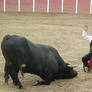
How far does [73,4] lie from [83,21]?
5.18m

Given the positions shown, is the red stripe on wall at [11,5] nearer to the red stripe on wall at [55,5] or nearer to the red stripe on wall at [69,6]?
the red stripe on wall at [55,5]

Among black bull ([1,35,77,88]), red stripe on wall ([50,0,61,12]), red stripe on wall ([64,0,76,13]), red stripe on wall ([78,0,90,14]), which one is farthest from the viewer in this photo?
red stripe on wall ([50,0,61,12])

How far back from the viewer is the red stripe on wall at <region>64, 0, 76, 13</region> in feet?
76.9

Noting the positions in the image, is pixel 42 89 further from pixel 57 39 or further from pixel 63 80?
pixel 57 39

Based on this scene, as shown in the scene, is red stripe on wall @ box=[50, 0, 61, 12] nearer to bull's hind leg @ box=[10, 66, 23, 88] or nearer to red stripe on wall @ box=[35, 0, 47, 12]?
red stripe on wall @ box=[35, 0, 47, 12]

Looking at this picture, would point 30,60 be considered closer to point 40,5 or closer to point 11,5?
point 40,5

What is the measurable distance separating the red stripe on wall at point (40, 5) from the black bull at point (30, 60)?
1692 centimetres

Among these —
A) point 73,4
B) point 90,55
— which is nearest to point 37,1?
point 73,4

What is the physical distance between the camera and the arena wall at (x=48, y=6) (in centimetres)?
2344

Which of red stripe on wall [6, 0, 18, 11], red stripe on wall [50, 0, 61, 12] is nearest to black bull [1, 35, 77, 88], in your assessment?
red stripe on wall [50, 0, 61, 12]

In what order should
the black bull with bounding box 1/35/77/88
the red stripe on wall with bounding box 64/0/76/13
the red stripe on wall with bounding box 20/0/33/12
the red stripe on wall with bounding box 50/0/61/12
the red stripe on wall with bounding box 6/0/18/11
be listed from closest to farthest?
the black bull with bounding box 1/35/77/88 → the red stripe on wall with bounding box 64/0/76/13 → the red stripe on wall with bounding box 50/0/61/12 → the red stripe on wall with bounding box 20/0/33/12 → the red stripe on wall with bounding box 6/0/18/11

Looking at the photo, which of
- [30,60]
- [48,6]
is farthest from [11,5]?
[30,60]

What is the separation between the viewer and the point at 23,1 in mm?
24297

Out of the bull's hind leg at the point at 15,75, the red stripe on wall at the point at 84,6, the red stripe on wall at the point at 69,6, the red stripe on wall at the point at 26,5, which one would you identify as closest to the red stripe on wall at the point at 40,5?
the red stripe on wall at the point at 26,5
